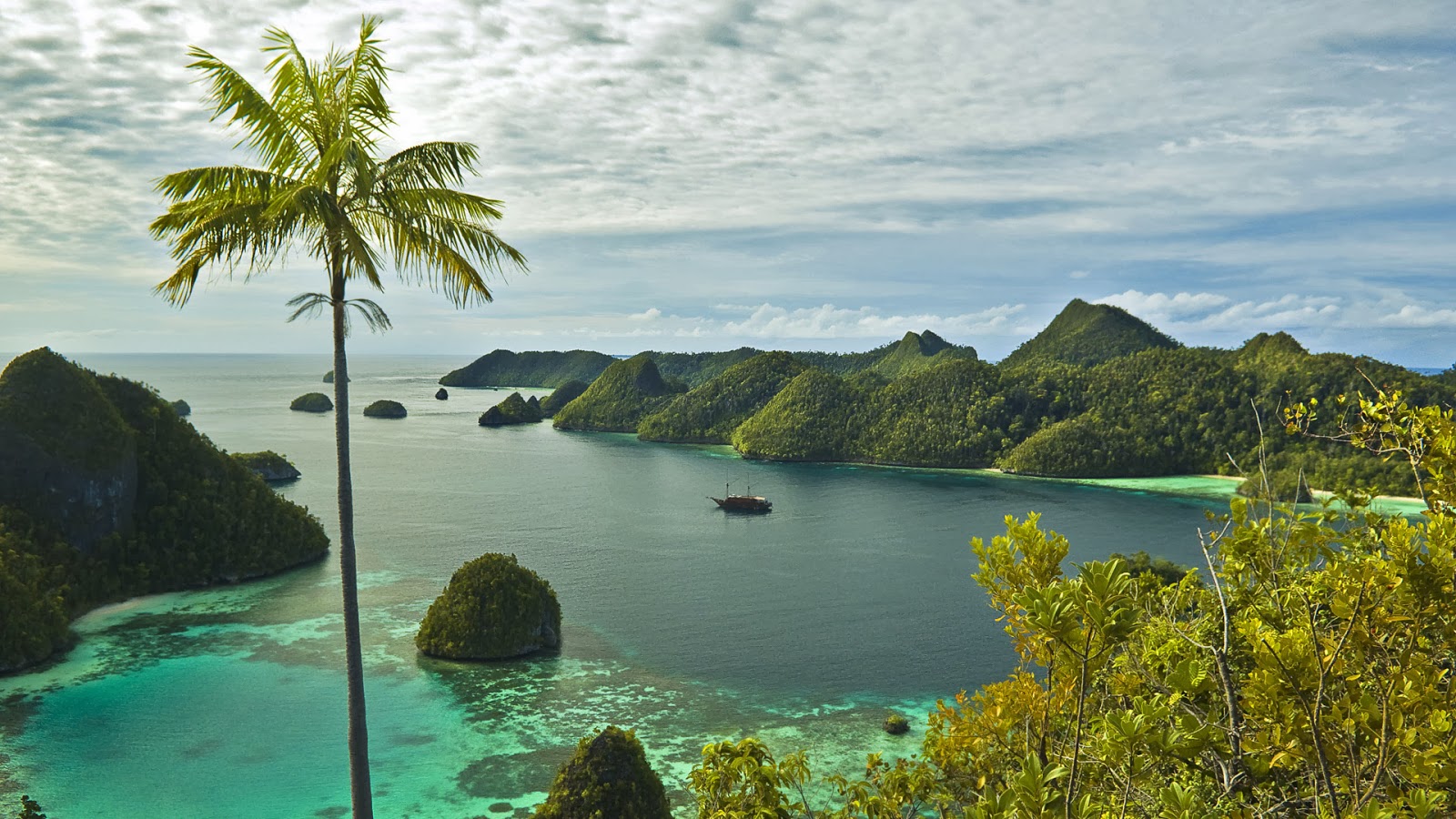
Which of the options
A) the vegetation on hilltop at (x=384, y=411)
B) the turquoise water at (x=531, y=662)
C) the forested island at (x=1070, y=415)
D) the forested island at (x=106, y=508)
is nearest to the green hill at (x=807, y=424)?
the forested island at (x=1070, y=415)

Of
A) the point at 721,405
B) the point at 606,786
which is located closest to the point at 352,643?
the point at 606,786

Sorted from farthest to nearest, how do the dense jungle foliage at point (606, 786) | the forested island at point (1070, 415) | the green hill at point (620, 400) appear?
the green hill at point (620, 400) < the forested island at point (1070, 415) < the dense jungle foliage at point (606, 786)

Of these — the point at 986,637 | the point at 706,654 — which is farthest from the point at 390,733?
the point at 986,637

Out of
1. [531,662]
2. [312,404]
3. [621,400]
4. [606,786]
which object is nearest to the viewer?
[606,786]

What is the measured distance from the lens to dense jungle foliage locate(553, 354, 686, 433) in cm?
17175

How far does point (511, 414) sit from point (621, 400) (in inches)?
905

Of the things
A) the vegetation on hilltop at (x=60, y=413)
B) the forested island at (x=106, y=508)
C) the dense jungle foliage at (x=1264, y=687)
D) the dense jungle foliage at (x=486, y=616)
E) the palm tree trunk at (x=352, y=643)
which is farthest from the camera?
the vegetation on hilltop at (x=60, y=413)

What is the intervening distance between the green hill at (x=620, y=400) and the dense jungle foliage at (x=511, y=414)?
7887 mm

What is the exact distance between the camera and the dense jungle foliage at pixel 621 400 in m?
172

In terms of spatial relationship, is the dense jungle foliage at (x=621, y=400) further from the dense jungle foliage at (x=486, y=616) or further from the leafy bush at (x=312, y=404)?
the dense jungle foliage at (x=486, y=616)

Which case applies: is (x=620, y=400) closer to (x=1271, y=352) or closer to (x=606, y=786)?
(x=1271, y=352)

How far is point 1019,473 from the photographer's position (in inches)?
4350

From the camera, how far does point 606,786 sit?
67.1ft

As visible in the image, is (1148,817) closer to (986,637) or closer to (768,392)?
(986,637)
